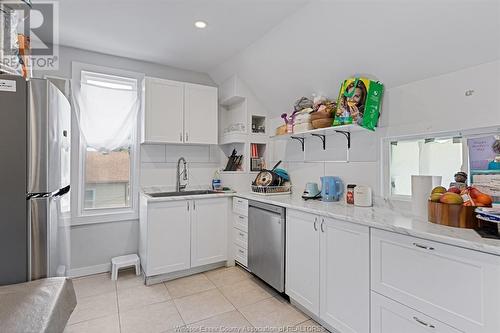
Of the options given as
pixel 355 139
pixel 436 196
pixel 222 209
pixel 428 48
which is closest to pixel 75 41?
pixel 222 209

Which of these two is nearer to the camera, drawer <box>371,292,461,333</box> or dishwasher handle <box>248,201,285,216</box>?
drawer <box>371,292,461,333</box>

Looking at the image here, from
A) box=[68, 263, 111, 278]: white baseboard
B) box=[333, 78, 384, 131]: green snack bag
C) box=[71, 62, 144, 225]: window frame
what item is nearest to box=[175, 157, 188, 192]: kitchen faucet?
box=[71, 62, 144, 225]: window frame

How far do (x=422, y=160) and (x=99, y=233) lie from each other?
137 inches

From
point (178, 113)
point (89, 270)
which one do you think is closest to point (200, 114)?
point (178, 113)

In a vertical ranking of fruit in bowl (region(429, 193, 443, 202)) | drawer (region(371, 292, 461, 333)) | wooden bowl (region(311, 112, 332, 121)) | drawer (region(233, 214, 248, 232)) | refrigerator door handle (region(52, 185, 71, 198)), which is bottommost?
drawer (region(371, 292, 461, 333))

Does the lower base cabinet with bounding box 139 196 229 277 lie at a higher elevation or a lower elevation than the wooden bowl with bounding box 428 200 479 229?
lower

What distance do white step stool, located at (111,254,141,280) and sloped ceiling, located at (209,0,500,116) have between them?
2.72m

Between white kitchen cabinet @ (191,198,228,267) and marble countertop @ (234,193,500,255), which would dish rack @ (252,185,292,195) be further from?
marble countertop @ (234,193,500,255)

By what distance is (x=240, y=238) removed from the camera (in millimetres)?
3035

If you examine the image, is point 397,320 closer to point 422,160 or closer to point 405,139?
point 422,160

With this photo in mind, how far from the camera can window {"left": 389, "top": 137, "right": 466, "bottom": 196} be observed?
1.85m

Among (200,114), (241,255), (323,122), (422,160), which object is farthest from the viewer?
(200,114)

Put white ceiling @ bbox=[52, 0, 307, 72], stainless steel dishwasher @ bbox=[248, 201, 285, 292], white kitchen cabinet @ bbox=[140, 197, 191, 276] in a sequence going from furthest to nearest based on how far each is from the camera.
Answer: white kitchen cabinet @ bbox=[140, 197, 191, 276] < stainless steel dishwasher @ bbox=[248, 201, 285, 292] < white ceiling @ bbox=[52, 0, 307, 72]

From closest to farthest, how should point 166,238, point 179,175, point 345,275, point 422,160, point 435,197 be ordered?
point 435,197 → point 345,275 → point 422,160 → point 166,238 → point 179,175
